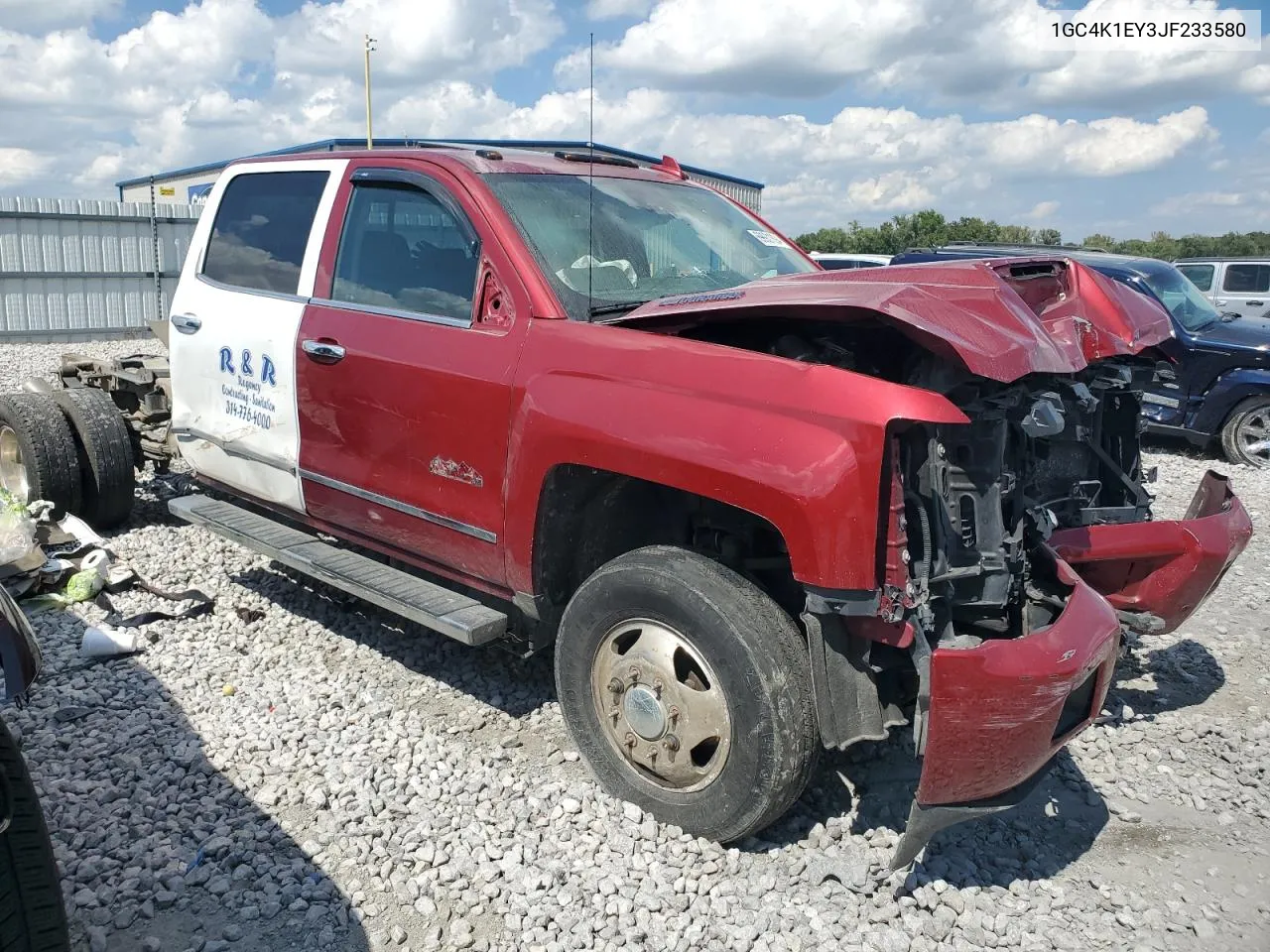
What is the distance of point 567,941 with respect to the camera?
2752mm

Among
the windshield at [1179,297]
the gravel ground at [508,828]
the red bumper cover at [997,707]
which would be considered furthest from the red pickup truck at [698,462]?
the windshield at [1179,297]

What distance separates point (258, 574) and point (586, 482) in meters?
2.93

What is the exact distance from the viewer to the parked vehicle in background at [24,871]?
2043 mm

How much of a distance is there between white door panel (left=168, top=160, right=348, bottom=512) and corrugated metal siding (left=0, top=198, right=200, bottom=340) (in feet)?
44.2

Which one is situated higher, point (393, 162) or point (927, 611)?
point (393, 162)

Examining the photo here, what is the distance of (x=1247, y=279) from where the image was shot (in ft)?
50.6

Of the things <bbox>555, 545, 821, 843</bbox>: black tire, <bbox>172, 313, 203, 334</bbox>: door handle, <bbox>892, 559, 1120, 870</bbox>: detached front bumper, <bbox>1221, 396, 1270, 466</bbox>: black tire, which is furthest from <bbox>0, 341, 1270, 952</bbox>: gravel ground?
<bbox>1221, 396, 1270, 466</bbox>: black tire

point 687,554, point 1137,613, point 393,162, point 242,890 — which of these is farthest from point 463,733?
point 1137,613

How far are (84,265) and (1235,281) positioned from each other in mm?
18678

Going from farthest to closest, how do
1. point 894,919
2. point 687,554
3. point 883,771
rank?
point 883,771
point 687,554
point 894,919

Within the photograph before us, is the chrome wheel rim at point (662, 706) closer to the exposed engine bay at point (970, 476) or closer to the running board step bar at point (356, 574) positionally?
the running board step bar at point (356, 574)

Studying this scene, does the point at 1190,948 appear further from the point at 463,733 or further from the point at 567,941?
the point at 463,733

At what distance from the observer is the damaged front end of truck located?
2625 millimetres

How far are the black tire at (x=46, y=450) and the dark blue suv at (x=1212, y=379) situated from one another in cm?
686
